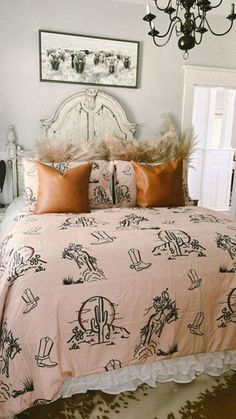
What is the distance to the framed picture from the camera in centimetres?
321

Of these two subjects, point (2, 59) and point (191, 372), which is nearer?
point (191, 372)

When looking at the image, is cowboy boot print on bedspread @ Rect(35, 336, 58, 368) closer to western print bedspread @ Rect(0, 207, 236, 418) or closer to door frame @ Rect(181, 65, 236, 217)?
western print bedspread @ Rect(0, 207, 236, 418)

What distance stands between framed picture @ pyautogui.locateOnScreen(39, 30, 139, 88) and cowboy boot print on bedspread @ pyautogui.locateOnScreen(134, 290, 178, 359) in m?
2.60

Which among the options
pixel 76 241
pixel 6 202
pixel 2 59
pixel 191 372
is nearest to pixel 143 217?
pixel 76 241

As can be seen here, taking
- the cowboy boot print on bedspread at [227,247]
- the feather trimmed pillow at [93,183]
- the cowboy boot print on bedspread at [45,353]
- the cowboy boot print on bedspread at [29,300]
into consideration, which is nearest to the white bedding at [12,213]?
the feather trimmed pillow at [93,183]

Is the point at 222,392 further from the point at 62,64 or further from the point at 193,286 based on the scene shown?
the point at 62,64

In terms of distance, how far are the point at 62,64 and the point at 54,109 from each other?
46 centimetres

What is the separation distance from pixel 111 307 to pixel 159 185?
1347 mm

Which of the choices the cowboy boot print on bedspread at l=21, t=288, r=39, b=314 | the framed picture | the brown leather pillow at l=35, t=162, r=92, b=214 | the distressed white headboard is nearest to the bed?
the cowboy boot print on bedspread at l=21, t=288, r=39, b=314

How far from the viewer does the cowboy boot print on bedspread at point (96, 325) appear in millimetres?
1467

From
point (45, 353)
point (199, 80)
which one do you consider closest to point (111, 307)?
point (45, 353)

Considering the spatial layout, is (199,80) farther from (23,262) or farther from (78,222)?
(23,262)

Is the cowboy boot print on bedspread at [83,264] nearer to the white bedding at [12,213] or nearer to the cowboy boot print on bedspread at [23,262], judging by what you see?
the cowboy boot print on bedspread at [23,262]

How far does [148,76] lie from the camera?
357cm
